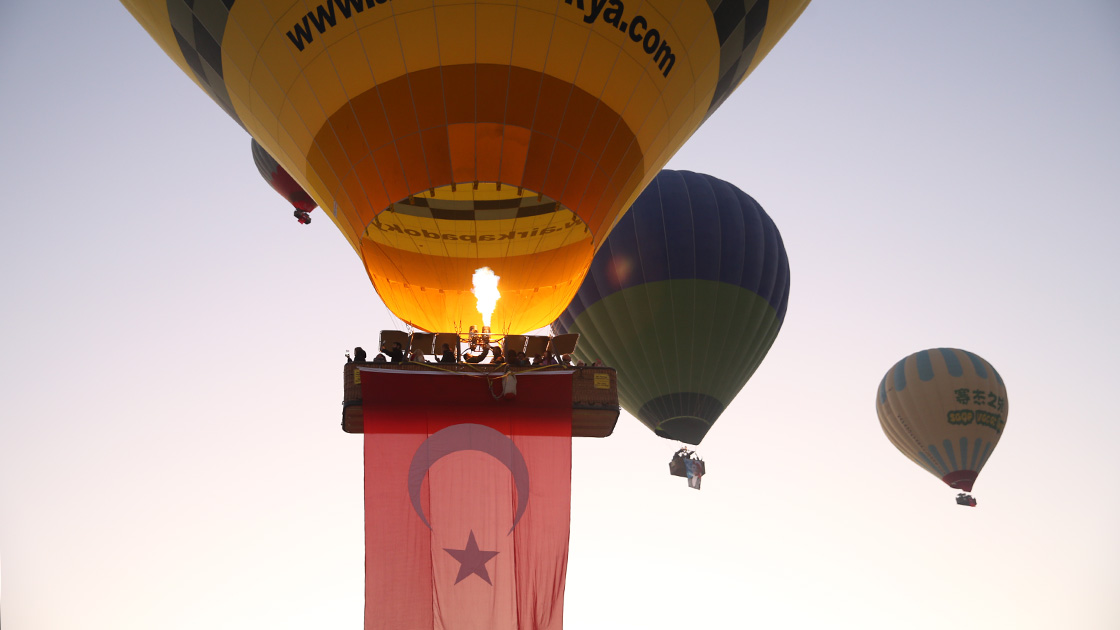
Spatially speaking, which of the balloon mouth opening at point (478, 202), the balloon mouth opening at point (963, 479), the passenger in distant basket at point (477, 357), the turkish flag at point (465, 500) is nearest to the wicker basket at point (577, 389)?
the turkish flag at point (465, 500)

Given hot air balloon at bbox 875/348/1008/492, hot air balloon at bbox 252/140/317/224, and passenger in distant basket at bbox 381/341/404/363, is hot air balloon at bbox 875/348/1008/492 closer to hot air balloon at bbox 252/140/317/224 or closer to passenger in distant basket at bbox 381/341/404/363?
hot air balloon at bbox 252/140/317/224

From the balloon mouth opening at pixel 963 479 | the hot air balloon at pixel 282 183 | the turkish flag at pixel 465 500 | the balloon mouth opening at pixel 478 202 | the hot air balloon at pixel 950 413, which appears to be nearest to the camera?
the turkish flag at pixel 465 500

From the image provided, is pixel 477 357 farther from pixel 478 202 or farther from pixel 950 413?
pixel 950 413

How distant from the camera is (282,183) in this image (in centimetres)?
2002

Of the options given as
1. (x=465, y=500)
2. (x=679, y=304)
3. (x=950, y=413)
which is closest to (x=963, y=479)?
(x=950, y=413)

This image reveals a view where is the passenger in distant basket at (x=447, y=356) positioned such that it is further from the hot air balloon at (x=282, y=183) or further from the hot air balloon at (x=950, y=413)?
the hot air balloon at (x=950, y=413)

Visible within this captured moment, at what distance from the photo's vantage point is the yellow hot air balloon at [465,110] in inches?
324

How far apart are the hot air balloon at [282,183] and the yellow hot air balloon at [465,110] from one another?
30.9 ft

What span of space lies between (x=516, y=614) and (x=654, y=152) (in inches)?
177

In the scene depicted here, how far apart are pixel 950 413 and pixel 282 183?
15.1 meters

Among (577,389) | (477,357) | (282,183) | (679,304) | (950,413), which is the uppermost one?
(282,183)

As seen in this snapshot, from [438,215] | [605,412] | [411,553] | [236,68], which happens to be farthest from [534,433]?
[236,68]

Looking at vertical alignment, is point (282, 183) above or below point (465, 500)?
above

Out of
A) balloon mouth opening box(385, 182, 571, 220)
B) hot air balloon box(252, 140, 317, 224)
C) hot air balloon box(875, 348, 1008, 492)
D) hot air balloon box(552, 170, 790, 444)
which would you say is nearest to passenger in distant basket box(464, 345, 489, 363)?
balloon mouth opening box(385, 182, 571, 220)
